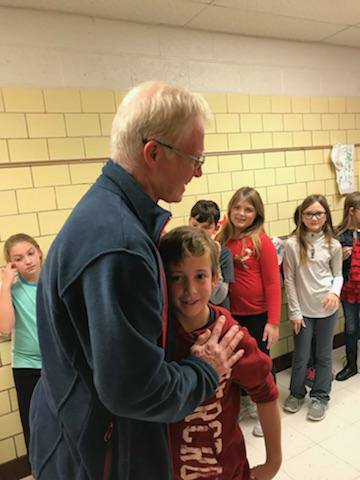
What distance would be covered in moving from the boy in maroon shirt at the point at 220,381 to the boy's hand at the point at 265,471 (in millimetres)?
100

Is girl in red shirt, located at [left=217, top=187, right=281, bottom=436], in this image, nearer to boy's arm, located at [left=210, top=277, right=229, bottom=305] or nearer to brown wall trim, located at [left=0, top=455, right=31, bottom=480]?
boy's arm, located at [left=210, top=277, right=229, bottom=305]

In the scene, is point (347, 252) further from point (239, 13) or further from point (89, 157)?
point (89, 157)

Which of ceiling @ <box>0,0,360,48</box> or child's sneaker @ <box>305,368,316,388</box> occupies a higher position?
ceiling @ <box>0,0,360,48</box>

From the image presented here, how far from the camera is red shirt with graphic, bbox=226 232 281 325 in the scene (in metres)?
2.47

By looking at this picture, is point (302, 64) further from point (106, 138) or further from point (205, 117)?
point (205, 117)

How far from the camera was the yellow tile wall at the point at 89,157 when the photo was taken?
2219 mm

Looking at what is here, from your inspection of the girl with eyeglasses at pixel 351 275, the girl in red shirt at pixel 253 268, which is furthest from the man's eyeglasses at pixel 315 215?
the girl with eyeglasses at pixel 351 275

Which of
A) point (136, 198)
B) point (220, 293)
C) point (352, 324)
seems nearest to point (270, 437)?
point (136, 198)

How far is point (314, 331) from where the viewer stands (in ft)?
9.12

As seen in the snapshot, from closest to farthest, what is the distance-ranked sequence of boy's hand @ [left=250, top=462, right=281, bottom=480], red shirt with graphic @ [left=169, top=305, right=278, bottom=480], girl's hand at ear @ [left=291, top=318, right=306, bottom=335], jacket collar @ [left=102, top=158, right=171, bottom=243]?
jacket collar @ [left=102, top=158, right=171, bottom=243], red shirt with graphic @ [left=169, top=305, right=278, bottom=480], boy's hand @ [left=250, top=462, right=281, bottom=480], girl's hand at ear @ [left=291, top=318, right=306, bottom=335]

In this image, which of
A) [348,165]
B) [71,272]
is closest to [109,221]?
[71,272]

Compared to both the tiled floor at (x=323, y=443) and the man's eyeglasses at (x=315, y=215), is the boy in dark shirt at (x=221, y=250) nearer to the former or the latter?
the man's eyeglasses at (x=315, y=215)

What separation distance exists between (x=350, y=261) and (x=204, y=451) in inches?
94.9

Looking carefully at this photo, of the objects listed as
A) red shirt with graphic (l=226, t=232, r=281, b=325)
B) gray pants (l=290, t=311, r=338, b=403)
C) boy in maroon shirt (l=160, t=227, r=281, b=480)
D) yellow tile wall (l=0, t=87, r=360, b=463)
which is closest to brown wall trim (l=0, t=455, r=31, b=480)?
yellow tile wall (l=0, t=87, r=360, b=463)
